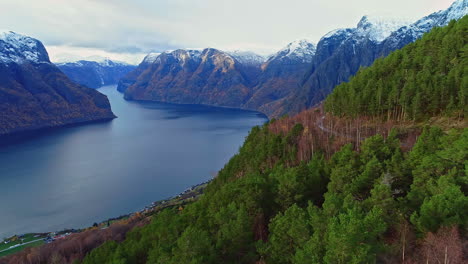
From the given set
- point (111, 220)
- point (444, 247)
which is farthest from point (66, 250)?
point (444, 247)

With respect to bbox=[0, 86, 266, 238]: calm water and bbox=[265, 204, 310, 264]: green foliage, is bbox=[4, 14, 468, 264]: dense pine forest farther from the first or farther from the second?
bbox=[0, 86, 266, 238]: calm water

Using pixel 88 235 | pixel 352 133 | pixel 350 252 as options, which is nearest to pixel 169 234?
pixel 350 252

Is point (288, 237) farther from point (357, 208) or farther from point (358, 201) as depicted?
point (358, 201)

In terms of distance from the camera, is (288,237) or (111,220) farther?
(111,220)

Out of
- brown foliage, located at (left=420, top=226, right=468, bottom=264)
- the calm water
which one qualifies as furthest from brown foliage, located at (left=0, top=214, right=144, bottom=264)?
brown foliage, located at (left=420, top=226, right=468, bottom=264)

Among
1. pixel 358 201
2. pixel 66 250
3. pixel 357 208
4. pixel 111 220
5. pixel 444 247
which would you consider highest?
pixel 357 208

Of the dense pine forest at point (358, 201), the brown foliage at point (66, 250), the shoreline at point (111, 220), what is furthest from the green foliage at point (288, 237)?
the shoreline at point (111, 220)

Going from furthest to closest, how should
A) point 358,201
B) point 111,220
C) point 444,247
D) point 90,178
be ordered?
1. point 90,178
2. point 111,220
3. point 358,201
4. point 444,247

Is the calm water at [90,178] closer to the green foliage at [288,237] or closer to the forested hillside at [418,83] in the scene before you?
the forested hillside at [418,83]
